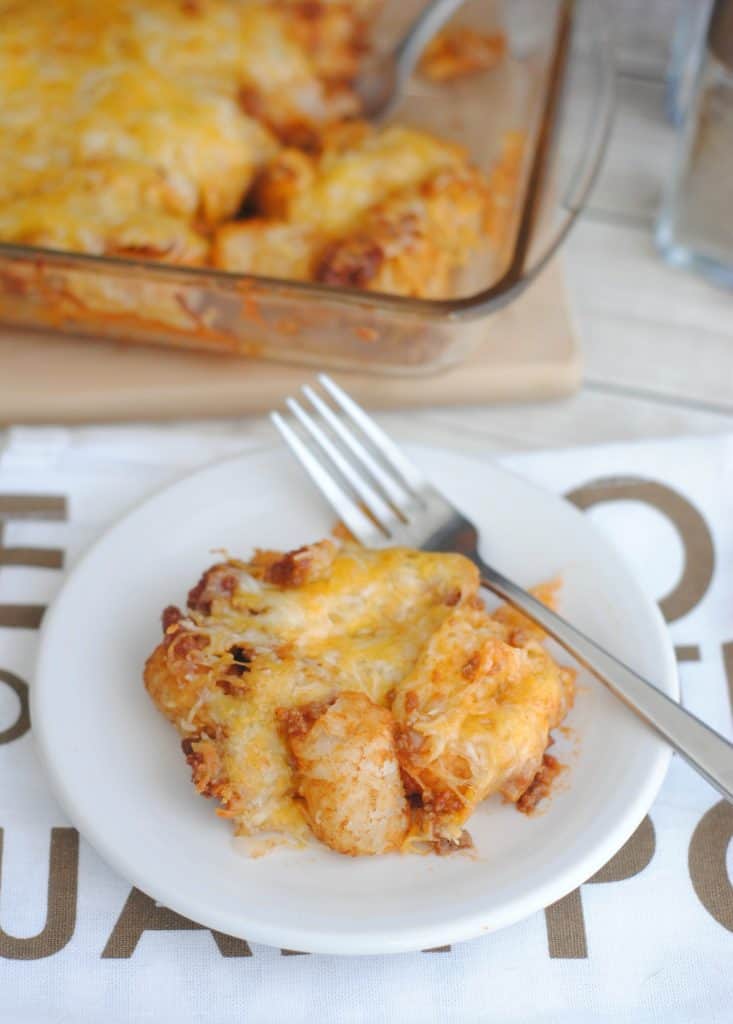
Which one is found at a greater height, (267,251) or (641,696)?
(267,251)

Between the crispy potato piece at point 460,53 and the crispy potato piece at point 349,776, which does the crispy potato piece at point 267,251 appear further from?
the crispy potato piece at point 349,776

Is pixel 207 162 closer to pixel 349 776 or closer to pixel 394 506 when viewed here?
pixel 394 506

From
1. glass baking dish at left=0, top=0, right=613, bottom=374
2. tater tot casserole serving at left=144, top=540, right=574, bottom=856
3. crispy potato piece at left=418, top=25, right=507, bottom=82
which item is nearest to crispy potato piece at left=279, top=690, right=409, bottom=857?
tater tot casserole serving at left=144, top=540, right=574, bottom=856

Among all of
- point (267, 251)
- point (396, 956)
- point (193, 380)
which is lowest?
point (396, 956)

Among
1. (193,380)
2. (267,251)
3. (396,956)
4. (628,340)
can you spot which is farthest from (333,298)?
(396,956)

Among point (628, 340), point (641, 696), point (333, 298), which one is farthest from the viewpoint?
point (628, 340)
